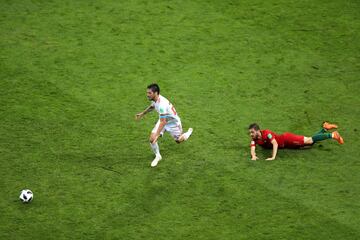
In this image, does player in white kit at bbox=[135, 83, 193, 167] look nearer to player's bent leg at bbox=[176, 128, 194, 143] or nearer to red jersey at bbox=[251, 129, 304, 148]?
player's bent leg at bbox=[176, 128, 194, 143]

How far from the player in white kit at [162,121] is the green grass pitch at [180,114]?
0.91ft

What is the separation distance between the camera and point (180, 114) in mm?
11953

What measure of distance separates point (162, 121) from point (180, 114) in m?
1.67

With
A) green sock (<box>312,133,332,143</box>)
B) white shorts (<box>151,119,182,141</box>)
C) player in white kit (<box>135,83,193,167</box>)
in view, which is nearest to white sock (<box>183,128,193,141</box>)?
player in white kit (<box>135,83,193,167</box>)

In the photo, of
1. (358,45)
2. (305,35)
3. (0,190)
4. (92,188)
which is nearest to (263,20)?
(305,35)

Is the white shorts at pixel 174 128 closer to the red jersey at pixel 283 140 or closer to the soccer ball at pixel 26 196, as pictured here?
the red jersey at pixel 283 140

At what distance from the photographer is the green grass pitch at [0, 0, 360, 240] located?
9.40 meters

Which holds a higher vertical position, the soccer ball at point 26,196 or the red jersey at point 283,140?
the soccer ball at point 26,196

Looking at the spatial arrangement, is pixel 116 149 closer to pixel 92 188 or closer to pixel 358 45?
pixel 92 188

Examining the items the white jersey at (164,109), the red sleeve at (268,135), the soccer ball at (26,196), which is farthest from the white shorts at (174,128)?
the soccer ball at (26,196)

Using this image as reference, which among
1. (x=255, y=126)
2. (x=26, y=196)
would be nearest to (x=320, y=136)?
(x=255, y=126)

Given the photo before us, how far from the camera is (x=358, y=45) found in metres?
13.8

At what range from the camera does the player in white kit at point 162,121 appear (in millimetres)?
10266

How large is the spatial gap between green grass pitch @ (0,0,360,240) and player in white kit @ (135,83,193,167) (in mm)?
277
